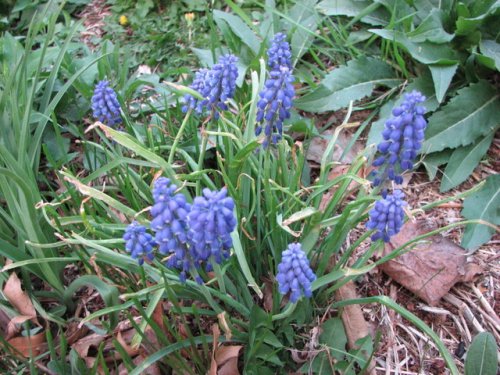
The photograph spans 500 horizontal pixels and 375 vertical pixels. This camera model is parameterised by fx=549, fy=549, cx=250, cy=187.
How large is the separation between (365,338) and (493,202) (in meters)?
1.34

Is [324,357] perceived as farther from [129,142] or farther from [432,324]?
[129,142]

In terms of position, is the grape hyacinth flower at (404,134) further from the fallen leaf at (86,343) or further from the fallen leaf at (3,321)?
the fallen leaf at (3,321)

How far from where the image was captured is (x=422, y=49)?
12.2ft

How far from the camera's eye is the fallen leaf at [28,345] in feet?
9.20

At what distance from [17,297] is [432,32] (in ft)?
10.1

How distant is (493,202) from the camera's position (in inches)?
130

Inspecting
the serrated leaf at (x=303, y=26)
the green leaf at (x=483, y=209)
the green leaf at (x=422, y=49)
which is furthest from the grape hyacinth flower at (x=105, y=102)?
the green leaf at (x=483, y=209)

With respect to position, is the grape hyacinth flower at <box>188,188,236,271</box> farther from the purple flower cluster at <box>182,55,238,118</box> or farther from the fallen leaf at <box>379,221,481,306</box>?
the fallen leaf at <box>379,221,481,306</box>

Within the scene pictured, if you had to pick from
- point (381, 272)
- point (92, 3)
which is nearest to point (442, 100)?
point (381, 272)

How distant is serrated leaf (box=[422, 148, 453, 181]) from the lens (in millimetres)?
3568

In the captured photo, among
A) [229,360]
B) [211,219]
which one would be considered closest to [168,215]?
[211,219]

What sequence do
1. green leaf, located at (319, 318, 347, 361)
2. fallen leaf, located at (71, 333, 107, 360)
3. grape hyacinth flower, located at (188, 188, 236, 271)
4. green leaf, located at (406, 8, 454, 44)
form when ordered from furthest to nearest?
green leaf, located at (406, 8, 454, 44), fallen leaf, located at (71, 333, 107, 360), green leaf, located at (319, 318, 347, 361), grape hyacinth flower, located at (188, 188, 236, 271)

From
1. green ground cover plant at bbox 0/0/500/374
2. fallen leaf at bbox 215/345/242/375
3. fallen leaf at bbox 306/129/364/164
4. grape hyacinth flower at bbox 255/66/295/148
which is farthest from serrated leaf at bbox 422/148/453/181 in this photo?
fallen leaf at bbox 215/345/242/375

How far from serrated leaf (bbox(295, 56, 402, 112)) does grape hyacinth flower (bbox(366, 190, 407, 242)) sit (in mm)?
1789
